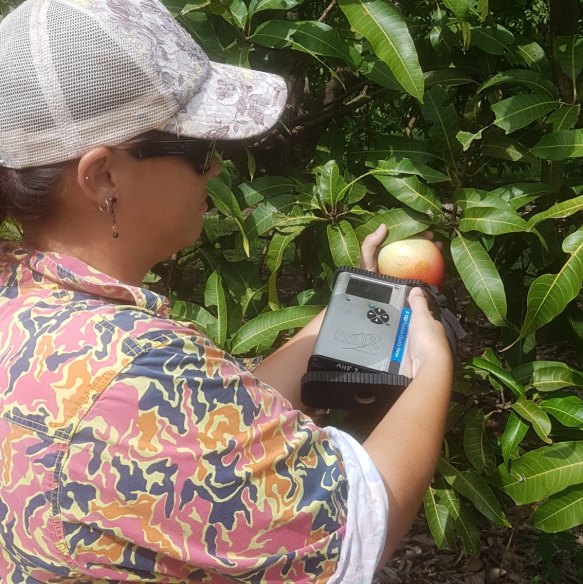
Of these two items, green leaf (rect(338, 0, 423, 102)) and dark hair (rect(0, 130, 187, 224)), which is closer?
dark hair (rect(0, 130, 187, 224))

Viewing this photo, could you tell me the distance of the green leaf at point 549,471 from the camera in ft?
5.95

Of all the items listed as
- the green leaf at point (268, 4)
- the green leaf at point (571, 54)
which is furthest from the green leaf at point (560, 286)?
the green leaf at point (268, 4)

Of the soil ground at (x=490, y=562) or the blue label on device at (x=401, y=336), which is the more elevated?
the blue label on device at (x=401, y=336)

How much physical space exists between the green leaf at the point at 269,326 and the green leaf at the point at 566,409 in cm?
64

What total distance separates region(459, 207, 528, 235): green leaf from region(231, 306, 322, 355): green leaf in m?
0.47

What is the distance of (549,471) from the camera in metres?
1.83

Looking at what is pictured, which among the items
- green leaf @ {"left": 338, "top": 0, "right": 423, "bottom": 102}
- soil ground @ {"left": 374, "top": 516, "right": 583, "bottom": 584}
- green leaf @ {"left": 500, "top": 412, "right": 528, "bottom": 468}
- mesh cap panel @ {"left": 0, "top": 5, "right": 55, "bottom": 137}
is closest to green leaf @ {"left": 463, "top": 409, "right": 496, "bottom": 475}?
green leaf @ {"left": 500, "top": 412, "right": 528, "bottom": 468}

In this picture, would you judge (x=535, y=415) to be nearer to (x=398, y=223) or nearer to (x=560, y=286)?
(x=560, y=286)

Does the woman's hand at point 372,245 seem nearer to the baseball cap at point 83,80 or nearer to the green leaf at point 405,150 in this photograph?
the green leaf at point 405,150

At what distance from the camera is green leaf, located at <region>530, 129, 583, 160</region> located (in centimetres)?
176

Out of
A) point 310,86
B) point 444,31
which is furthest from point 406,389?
point 310,86

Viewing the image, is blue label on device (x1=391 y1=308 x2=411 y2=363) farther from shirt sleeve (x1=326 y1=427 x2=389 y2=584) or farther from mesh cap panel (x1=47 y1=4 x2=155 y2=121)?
mesh cap panel (x1=47 y1=4 x2=155 y2=121)

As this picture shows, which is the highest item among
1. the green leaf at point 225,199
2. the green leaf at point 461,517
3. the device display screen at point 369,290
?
the green leaf at point 225,199

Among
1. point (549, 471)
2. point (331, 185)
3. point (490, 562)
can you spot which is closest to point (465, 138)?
point (331, 185)
